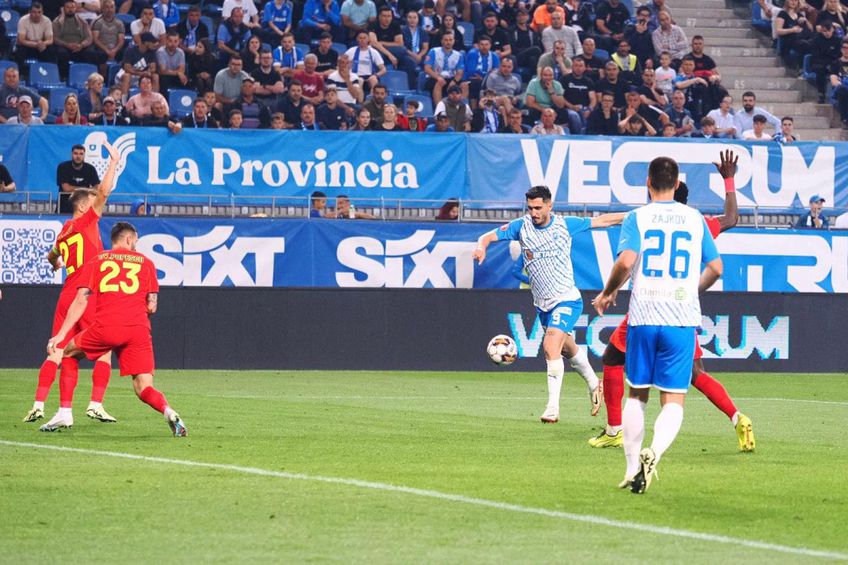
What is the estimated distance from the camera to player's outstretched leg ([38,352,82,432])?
12516 millimetres

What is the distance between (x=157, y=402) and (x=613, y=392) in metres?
3.82

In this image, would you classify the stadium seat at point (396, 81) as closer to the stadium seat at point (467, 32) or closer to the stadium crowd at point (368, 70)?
the stadium crowd at point (368, 70)

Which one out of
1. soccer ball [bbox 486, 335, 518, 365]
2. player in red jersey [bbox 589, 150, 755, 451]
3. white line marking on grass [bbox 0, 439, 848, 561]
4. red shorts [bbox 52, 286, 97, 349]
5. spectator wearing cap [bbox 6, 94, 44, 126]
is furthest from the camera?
spectator wearing cap [bbox 6, 94, 44, 126]

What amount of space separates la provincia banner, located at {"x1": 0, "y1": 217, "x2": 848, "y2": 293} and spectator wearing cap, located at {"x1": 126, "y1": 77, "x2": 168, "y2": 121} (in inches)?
92.7

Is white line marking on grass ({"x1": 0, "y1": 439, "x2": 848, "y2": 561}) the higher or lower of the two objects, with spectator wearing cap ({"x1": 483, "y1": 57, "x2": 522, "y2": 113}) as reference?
lower

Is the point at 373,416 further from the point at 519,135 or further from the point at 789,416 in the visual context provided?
the point at 519,135

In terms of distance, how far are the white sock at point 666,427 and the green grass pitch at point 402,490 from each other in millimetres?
319

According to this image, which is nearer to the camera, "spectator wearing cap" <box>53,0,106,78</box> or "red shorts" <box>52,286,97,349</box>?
"red shorts" <box>52,286,97,349</box>

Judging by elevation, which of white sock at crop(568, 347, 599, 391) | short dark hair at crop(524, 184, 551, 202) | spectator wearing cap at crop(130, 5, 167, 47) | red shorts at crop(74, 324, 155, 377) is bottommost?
white sock at crop(568, 347, 599, 391)

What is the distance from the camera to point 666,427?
351 inches

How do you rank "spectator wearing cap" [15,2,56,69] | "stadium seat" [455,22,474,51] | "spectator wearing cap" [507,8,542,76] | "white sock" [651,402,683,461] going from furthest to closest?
"stadium seat" [455,22,474,51] → "spectator wearing cap" [507,8,542,76] → "spectator wearing cap" [15,2,56,69] → "white sock" [651,402,683,461]

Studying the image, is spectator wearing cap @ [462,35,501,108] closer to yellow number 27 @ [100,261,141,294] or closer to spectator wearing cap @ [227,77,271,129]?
spectator wearing cap @ [227,77,271,129]

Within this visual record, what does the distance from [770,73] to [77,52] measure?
49.3 feet

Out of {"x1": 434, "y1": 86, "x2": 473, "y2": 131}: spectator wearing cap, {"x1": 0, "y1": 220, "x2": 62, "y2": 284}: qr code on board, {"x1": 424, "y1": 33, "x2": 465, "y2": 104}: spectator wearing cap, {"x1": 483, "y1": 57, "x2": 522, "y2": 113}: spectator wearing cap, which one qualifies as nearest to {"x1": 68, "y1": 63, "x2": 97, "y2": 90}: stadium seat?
{"x1": 0, "y1": 220, "x2": 62, "y2": 284}: qr code on board
